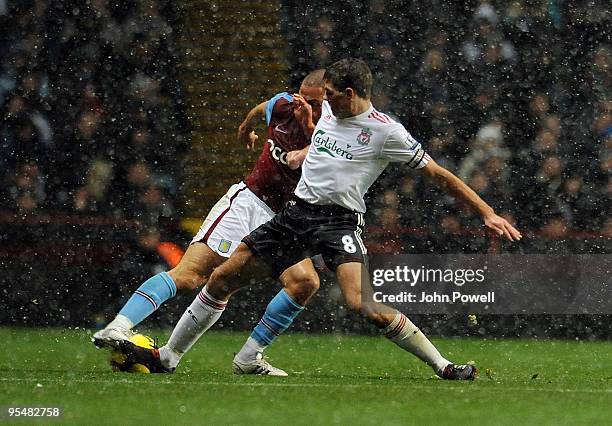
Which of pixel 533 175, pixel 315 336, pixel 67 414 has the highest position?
pixel 67 414

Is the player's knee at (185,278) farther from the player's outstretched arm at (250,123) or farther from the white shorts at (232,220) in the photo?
the player's outstretched arm at (250,123)

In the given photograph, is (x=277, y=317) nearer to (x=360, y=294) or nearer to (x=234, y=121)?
(x=360, y=294)

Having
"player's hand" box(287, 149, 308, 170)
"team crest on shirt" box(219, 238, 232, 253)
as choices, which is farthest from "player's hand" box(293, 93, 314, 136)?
"team crest on shirt" box(219, 238, 232, 253)

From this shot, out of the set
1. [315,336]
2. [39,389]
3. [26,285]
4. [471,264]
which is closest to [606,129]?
[471,264]

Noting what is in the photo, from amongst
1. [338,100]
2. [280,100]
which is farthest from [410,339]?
[280,100]

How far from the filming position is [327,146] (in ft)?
25.2

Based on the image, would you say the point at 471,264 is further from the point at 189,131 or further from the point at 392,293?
the point at 189,131

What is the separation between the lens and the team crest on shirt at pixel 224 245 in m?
8.42

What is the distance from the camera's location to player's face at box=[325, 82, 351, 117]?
752 cm

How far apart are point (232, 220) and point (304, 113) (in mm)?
792

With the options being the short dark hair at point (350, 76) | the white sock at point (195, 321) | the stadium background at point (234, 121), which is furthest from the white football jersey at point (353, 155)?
the stadium background at point (234, 121)

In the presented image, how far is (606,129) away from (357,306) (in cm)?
567

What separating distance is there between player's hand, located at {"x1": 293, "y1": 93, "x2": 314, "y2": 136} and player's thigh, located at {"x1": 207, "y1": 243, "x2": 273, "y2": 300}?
3.05 ft

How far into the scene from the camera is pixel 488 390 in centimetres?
696
